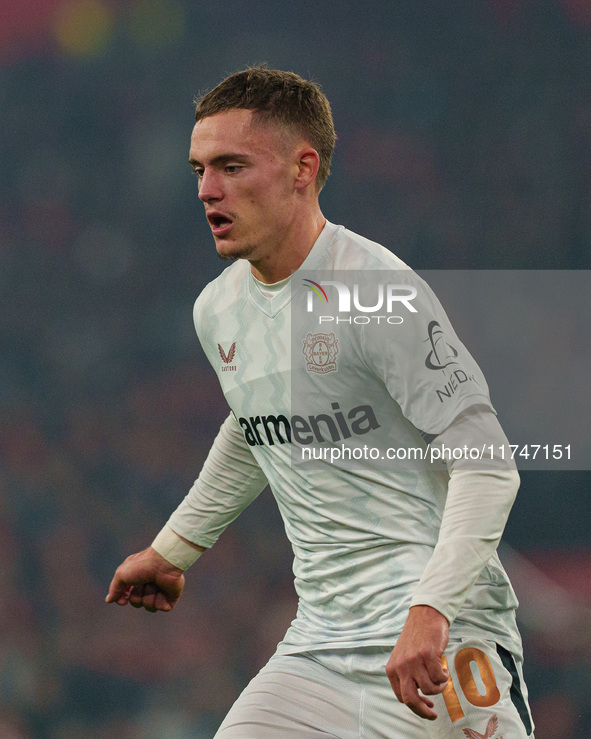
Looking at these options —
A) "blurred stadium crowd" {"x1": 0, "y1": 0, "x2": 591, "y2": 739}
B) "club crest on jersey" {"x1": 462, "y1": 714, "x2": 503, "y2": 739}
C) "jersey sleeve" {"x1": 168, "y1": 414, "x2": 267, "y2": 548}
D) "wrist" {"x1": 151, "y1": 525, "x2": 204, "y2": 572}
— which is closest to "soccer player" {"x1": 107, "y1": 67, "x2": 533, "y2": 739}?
"club crest on jersey" {"x1": 462, "y1": 714, "x2": 503, "y2": 739}

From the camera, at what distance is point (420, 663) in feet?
4.64

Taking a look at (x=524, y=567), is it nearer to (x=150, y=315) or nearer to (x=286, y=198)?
(x=150, y=315)

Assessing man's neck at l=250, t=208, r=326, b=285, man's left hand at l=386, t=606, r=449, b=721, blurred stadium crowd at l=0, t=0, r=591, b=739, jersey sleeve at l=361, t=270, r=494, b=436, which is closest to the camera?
man's left hand at l=386, t=606, r=449, b=721

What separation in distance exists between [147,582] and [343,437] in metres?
0.64

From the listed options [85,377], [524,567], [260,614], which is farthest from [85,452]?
[524,567]

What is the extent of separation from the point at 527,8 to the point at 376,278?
68.2 inches

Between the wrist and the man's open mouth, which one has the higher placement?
the man's open mouth

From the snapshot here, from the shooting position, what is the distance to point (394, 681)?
1442 millimetres

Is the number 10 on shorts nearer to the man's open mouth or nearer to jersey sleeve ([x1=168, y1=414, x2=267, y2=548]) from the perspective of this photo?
jersey sleeve ([x1=168, y1=414, x2=267, y2=548])

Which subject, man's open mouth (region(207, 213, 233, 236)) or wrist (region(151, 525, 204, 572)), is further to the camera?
wrist (region(151, 525, 204, 572))

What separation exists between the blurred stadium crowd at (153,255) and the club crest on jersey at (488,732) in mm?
1519

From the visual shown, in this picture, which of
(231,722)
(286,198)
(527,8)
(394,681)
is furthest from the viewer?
(527,8)

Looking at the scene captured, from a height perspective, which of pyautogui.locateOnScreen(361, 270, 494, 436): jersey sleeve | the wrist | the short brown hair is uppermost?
the short brown hair

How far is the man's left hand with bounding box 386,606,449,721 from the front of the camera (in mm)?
1411
